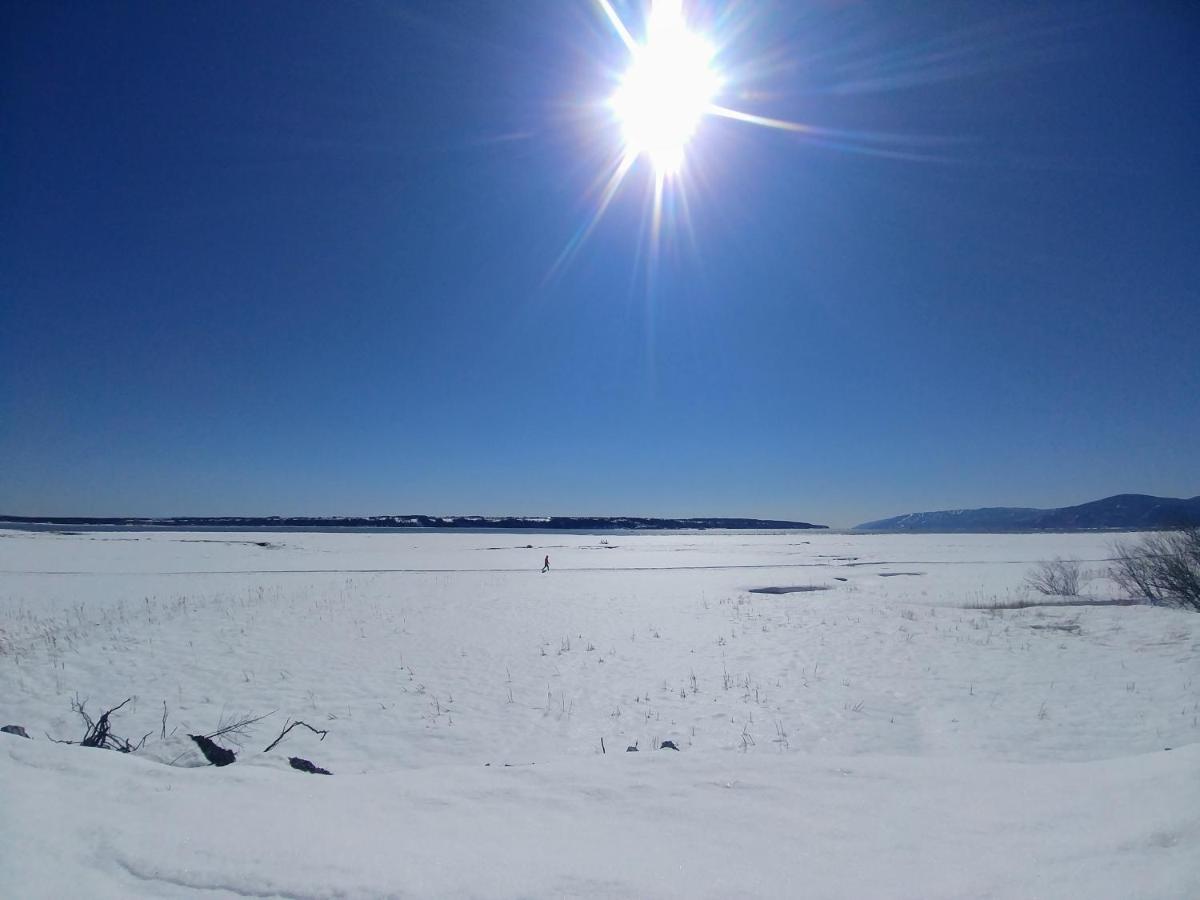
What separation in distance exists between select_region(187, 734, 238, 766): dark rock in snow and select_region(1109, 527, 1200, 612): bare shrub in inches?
900

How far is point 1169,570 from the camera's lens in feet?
59.0

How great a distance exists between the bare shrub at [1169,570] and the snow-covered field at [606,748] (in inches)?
63.4

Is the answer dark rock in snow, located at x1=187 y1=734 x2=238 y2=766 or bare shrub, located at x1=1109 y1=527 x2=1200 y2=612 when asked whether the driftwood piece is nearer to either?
dark rock in snow, located at x1=187 y1=734 x2=238 y2=766

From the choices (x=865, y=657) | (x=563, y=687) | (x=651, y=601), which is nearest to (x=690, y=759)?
(x=563, y=687)

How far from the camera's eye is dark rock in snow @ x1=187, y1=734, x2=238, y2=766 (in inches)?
253

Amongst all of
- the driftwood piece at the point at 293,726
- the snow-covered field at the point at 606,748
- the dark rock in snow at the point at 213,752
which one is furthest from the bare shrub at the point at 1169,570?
the dark rock in snow at the point at 213,752

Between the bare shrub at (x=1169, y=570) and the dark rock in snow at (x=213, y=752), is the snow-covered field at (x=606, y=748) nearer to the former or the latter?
the dark rock in snow at (x=213, y=752)

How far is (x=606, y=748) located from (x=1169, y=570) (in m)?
20.4

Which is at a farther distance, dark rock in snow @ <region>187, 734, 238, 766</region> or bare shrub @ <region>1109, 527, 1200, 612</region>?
bare shrub @ <region>1109, 527, 1200, 612</region>

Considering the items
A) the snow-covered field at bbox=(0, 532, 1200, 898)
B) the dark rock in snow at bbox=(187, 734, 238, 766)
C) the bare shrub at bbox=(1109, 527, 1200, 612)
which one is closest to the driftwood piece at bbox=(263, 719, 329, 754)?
the snow-covered field at bbox=(0, 532, 1200, 898)

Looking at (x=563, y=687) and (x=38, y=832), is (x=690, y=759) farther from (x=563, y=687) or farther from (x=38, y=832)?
(x=563, y=687)

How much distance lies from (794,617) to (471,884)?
16.2 meters

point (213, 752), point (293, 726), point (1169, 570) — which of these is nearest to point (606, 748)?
point (293, 726)

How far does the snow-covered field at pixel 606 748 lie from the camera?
11.1 feet
